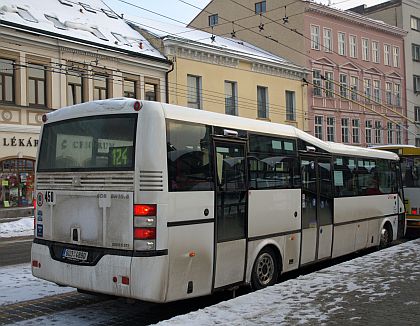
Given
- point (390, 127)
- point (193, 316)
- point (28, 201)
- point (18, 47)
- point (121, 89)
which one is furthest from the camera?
point (390, 127)

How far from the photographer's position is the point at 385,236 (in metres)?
12.2

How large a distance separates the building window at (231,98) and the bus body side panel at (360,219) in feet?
68.4

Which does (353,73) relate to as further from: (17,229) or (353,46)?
(17,229)

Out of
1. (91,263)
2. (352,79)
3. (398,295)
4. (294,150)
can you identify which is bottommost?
(398,295)

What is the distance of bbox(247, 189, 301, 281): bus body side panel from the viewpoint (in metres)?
7.34

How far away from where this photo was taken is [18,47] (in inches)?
884

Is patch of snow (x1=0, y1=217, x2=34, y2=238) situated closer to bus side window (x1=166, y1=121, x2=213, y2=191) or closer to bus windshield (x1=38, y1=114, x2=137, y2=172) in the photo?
bus windshield (x1=38, y1=114, x2=137, y2=172)

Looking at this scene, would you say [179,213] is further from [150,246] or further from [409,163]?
[409,163]

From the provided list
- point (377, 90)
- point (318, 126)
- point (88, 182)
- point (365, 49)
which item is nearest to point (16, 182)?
point (88, 182)

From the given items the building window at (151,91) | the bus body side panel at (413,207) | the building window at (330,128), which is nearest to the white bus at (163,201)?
the bus body side panel at (413,207)

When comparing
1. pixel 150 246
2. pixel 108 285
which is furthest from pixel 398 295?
pixel 108 285

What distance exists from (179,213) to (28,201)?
776 inches

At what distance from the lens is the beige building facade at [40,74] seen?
22.3m

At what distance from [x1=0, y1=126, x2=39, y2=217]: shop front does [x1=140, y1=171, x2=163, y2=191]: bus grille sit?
1787 centimetres
